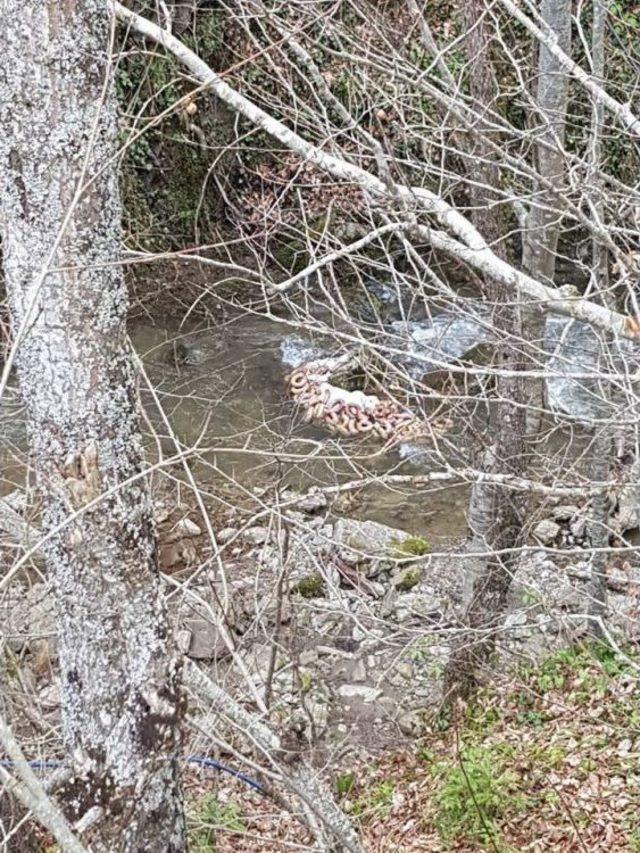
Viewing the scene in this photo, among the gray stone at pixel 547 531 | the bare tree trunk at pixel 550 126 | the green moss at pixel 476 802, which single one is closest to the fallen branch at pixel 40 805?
the bare tree trunk at pixel 550 126

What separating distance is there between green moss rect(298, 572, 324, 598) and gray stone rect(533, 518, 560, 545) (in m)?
1.58

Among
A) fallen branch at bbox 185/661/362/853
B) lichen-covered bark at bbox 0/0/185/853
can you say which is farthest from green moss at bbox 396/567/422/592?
lichen-covered bark at bbox 0/0/185/853

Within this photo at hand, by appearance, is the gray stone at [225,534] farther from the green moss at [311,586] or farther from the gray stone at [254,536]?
the green moss at [311,586]

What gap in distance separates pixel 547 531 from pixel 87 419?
4.68 meters

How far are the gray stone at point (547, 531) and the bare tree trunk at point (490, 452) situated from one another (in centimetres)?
137

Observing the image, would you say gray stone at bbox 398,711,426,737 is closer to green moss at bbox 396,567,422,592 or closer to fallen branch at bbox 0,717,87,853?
green moss at bbox 396,567,422,592

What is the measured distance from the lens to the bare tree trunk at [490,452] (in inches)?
171

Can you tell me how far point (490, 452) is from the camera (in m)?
4.73

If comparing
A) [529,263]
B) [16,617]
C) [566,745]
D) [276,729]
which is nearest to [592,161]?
[529,263]

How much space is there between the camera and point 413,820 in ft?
15.5

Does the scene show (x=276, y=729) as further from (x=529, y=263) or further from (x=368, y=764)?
(x=529, y=263)

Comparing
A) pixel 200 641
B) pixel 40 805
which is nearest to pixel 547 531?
pixel 200 641

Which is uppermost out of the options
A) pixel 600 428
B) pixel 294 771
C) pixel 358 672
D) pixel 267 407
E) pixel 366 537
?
pixel 600 428

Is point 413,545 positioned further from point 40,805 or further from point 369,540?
point 40,805
